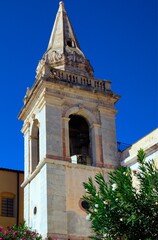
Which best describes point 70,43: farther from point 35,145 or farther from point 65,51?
point 35,145

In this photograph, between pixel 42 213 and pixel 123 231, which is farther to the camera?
pixel 42 213

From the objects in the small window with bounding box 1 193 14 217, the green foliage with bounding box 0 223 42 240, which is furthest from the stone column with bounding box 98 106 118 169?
the small window with bounding box 1 193 14 217

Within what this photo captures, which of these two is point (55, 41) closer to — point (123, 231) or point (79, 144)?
point (79, 144)

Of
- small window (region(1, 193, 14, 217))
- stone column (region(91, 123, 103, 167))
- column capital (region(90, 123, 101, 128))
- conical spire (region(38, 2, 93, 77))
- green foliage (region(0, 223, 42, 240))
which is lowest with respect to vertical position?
green foliage (region(0, 223, 42, 240))

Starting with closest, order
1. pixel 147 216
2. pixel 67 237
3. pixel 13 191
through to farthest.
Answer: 1. pixel 147 216
2. pixel 67 237
3. pixel 13 191

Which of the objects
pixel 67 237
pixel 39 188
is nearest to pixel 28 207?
pixel 39 188

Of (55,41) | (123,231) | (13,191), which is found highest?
(55,41)

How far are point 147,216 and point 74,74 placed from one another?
12538 mm

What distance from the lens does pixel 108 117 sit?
26.0m

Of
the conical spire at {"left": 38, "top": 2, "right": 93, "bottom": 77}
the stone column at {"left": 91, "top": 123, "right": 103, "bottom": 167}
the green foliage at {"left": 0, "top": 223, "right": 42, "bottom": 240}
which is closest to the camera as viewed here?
the green foliage at {"left": 0, "top": 223, "right": 42, "bottom": 240}

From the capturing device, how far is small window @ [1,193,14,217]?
2766 centimetres

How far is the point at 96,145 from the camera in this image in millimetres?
24906

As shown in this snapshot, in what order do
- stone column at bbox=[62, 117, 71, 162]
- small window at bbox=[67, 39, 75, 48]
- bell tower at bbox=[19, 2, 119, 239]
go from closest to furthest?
bell tower at bbox=[19, 2, 119, 239], stone column at bbox=[62, 117, 71, 162], small window at bbox=[67, 39, 75, 48]

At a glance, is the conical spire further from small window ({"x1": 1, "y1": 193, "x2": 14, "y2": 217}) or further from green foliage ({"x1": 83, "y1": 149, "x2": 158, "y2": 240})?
green foliage ({"x1": 83, "y1": 149, "x2": 158, "y2": 240})
